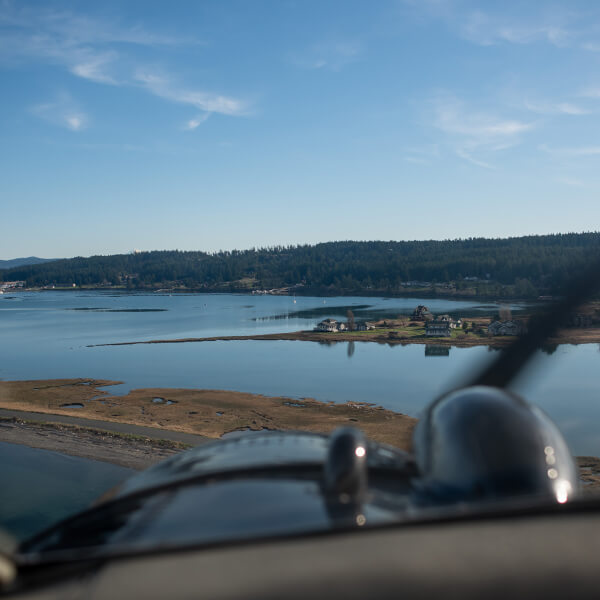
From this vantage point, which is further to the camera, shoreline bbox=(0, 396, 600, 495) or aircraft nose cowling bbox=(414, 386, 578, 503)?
shoreline bbox=(0, 396, 600, 495)

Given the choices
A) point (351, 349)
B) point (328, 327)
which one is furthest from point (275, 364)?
point (328, 327)

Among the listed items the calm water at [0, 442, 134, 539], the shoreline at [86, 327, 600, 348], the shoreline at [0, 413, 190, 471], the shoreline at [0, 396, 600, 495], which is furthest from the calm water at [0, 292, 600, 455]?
the calm water at [0, 442, 134, 539]

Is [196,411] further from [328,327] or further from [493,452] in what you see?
[328,327]

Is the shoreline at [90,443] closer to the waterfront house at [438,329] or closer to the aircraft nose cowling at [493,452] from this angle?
the aircraft nose cowling at [493,452]

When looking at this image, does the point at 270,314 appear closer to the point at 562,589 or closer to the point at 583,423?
the point at 583,423

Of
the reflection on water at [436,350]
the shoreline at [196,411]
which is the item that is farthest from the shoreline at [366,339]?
the shoreline at [196,411]

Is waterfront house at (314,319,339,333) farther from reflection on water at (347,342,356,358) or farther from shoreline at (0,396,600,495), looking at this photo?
shoreline at (0,396,600,495)

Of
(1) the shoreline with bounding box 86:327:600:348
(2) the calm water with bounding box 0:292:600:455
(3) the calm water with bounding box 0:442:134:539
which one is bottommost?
(3) the calm water with bounding box 0:442:134:539
